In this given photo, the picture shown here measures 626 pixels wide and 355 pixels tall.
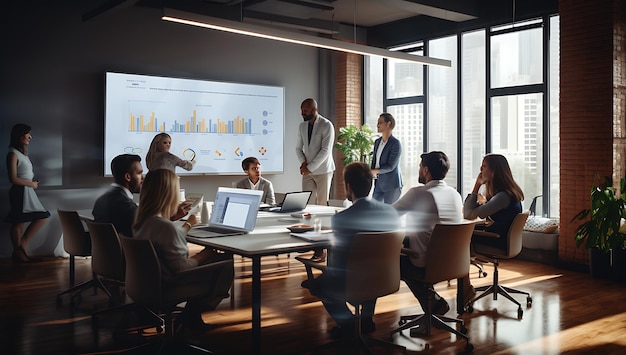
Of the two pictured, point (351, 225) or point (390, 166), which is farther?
point (390, 166)

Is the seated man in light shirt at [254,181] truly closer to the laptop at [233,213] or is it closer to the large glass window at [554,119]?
the laptop at [233,213]

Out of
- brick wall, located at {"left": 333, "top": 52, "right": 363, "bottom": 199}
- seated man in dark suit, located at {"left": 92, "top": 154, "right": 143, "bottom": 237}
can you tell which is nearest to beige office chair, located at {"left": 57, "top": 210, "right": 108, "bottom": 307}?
seated man in dark suit, located at {"left": 92, "top": 154, "right": 143, "bottom": 237}

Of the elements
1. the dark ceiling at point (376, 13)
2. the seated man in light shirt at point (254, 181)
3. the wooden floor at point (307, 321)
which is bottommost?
the wooden floor at point (307, 321)

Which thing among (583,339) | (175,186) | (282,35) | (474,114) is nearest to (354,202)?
(175,186)

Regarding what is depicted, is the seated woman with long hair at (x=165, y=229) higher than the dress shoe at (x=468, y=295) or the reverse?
higher

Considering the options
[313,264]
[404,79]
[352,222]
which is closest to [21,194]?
[313,264]

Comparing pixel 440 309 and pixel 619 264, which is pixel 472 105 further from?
pixel 440 309

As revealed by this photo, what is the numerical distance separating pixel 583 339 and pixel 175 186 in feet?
10.2

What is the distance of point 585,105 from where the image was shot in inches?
270

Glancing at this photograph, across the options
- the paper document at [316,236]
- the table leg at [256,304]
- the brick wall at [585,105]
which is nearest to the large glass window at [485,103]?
the brick wall at [585,105]

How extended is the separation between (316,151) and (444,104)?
296 cm

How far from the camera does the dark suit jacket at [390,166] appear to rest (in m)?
7.07

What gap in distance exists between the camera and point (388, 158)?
7109 millimetres

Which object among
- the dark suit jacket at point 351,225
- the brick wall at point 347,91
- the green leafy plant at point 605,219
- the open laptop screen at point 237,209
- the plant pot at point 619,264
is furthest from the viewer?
the brick wall at point 347,91
